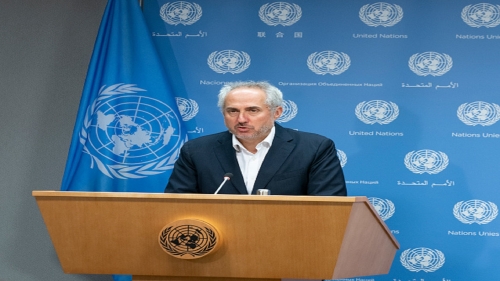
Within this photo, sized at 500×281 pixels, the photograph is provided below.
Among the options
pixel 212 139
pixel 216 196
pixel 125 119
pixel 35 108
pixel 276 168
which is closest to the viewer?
pixel 216 196

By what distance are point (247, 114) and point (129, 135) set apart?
1341mm

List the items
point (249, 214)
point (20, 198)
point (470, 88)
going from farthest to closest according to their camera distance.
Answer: point (20, 198)
point (470, 88)
point (249, 214)

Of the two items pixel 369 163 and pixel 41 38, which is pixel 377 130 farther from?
pixel 41 38

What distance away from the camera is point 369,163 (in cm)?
451

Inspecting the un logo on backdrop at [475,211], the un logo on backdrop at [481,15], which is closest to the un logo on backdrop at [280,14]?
the un logo on backdrop at [481,15]

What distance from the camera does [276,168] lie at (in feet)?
11.0

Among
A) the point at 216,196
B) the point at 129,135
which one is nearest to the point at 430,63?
the point at 129,135

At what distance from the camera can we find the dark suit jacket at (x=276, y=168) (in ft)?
10.8

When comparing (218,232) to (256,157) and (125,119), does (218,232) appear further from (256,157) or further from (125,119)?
(125,119)

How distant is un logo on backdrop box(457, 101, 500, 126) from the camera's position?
4.43 meters

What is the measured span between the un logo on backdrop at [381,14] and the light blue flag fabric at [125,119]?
4.92ft

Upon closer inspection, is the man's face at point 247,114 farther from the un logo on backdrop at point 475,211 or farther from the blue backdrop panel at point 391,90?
the un logo on backdrop at point 475,211

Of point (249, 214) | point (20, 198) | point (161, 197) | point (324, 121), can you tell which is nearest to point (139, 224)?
point (161, 197)

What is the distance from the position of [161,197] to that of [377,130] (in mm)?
2539
